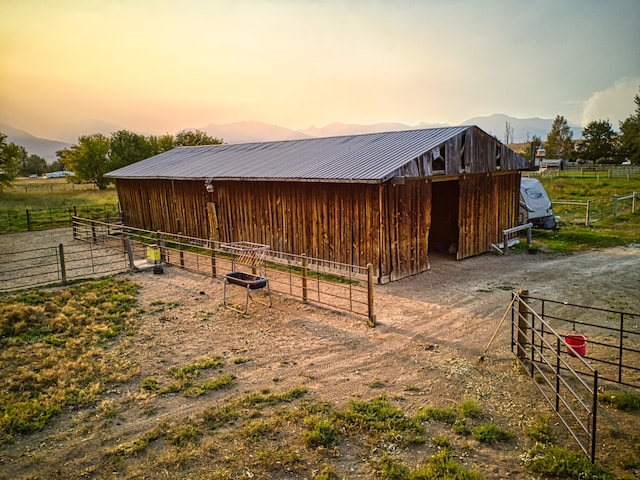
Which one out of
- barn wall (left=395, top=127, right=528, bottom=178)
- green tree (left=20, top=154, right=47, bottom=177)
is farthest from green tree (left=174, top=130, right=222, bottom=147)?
green tree (left=20, top=154, right=47, bottom=177)

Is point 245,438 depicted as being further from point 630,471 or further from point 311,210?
Result: point 311,210

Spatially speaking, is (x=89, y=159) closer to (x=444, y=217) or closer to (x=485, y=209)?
(x=444, y=217)

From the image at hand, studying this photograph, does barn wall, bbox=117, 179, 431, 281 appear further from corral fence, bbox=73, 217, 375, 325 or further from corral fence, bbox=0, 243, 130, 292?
corral fence, bbox=0, 243, 130, 292

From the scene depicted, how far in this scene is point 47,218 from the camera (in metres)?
28.9

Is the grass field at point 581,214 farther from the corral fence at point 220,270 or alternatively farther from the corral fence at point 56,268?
the corral fence at point 56,268

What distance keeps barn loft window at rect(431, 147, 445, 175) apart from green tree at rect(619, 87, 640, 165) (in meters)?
50.0

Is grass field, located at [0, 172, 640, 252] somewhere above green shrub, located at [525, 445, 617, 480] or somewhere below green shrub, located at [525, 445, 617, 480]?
above

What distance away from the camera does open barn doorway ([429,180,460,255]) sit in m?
17.7

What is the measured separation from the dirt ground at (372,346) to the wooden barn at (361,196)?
1727 millimetres

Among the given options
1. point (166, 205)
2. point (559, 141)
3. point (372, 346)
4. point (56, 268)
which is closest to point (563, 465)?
point (372, 346)

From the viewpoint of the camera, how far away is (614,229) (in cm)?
2053

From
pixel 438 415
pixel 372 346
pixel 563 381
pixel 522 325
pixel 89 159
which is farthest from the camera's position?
pixel 89 159

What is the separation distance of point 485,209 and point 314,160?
21.7 feet

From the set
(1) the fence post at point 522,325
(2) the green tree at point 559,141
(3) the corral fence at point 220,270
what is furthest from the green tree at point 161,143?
(2) the green tree at point 559,141
